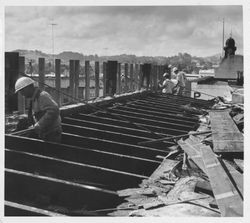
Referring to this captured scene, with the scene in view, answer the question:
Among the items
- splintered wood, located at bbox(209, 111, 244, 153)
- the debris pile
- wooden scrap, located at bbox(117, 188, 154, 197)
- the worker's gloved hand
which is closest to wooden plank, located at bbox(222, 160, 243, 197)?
the debris pile

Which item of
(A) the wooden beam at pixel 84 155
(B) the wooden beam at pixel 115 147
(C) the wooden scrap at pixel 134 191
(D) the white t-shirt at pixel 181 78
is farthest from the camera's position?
(D) the white t-shirt at pixel 181 78

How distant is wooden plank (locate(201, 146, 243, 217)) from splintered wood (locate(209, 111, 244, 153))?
58 centimetres

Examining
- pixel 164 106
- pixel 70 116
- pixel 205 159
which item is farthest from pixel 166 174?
pixel 164 106

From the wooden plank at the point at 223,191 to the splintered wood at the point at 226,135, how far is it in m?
0.58

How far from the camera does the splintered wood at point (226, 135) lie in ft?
16.9

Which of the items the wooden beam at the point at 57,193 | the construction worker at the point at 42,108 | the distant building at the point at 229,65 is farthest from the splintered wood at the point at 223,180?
the distant building at the point at 229,65

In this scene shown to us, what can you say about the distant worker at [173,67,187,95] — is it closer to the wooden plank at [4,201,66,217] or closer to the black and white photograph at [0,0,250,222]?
the black and white photograph at [0,0,250,222]

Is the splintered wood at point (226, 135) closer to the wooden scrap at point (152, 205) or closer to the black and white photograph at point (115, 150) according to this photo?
the black and white photograph at point (115, 150)

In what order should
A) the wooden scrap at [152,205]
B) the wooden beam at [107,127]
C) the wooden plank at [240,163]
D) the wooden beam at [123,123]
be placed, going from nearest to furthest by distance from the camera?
the wooden scrap at [152,205] → the wooden plank at [240,163] → the wooden beam at [107,127] → the wooden beam at [123,123]

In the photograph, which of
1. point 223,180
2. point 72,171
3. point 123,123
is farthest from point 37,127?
point 223,180

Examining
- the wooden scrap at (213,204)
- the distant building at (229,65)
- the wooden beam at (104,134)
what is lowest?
the wooden scrap at (213,204)

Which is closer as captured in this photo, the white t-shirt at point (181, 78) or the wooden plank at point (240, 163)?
the wooden plank at point (240, 163)

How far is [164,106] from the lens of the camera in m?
11.5

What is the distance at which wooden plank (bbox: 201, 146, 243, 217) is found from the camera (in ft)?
11.8
